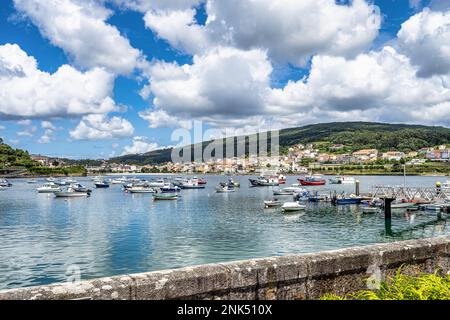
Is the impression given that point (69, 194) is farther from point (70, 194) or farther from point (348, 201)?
point (348, 201)

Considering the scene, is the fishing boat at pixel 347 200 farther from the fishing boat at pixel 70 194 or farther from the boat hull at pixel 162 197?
the fishing boat at pixel 70 194

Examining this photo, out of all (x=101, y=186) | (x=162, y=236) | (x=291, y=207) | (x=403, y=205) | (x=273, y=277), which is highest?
(x=273, y=277)

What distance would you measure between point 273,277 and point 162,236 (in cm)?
3026

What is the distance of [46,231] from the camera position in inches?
1487

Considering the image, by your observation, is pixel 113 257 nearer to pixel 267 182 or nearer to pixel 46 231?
pixel 46 231

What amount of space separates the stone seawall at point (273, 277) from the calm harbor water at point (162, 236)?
18.1 meters

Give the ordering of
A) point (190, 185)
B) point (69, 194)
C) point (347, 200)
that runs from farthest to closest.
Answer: point (190, 185) → point (69, 194) → point (347, 200)

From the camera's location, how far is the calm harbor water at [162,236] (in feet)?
78.5

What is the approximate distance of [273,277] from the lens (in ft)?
17.3

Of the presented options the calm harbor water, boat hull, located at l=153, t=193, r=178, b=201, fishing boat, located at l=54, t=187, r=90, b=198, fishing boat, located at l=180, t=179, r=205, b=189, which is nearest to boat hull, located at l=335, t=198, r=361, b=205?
the calm harbor water

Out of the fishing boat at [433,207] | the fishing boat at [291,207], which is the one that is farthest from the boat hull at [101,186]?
the fishing boat at [433,207]

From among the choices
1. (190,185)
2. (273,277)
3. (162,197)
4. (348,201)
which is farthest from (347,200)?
(190,185)
